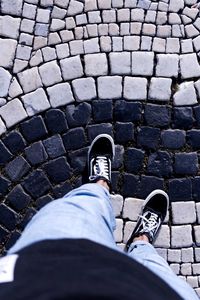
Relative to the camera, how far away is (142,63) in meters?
4.66

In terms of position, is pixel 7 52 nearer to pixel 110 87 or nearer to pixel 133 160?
pixel 110 87

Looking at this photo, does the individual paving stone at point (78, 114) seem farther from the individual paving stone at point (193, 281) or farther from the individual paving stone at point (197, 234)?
the individual paving stone at point (193, 281)

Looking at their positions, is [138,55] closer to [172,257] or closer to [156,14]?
[156,14]

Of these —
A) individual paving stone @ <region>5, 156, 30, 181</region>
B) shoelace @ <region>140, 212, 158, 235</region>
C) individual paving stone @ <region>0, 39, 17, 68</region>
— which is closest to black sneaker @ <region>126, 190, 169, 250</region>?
shoelace @ <region>140, 212, 158, 235</region>

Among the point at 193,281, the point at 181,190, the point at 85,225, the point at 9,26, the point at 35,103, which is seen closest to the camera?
the point at 85,225

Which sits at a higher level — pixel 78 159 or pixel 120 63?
pixel 120 63

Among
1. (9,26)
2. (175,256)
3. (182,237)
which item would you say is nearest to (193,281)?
(175,256)

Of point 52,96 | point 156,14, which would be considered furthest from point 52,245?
point 156,14

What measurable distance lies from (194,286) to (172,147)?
1101 mm

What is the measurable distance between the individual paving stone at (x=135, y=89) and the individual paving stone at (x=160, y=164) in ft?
1.59

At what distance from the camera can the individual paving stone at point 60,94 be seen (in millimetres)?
4641

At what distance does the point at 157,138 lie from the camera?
458 centimetres

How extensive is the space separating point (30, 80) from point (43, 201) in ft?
3.27

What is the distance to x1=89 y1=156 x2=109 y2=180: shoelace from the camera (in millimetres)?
4492
